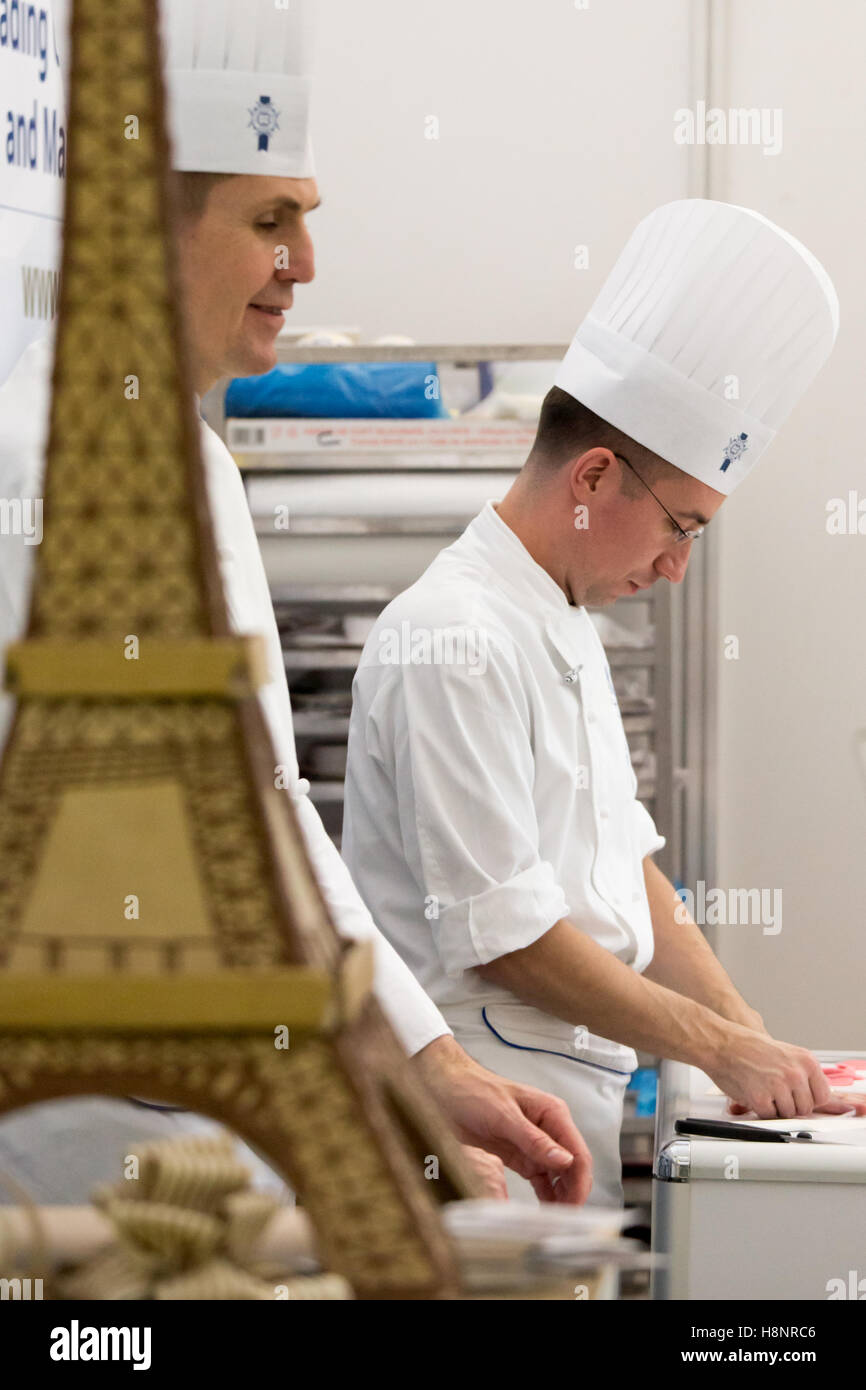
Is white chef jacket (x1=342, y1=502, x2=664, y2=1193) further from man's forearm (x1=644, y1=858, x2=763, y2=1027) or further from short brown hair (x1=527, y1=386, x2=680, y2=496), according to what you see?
man's forearm (x1=644, y1=858, x2=763, y2=1027)

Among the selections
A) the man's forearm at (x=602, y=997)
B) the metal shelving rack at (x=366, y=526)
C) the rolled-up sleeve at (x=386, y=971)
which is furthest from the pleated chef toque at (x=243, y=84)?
the metal shelving rack at (x=366, y=526)

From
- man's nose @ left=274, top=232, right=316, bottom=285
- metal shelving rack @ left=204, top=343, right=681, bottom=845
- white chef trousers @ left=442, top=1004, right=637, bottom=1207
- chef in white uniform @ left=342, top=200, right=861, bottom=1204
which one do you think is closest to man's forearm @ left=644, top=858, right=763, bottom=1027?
chef in white uniform @ left=342, top=200, right=861, bottom=1204

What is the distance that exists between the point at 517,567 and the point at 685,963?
0.66 metres

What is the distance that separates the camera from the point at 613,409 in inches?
77.2

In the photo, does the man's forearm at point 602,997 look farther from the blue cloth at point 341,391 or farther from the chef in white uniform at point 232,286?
the blue cloth at point 341,391

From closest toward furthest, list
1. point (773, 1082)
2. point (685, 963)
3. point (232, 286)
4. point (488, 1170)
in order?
point (488, 1170) → point (232, 286) → point (773, 1082) → point (685, 963)

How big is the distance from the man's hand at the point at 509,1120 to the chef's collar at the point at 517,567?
26.9 inches

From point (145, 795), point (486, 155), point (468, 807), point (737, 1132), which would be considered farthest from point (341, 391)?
point (145, 795)

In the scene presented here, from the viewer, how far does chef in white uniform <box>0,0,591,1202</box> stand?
44.4 inches

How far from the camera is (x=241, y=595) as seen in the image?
1.28 m

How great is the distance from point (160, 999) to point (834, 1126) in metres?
1.26

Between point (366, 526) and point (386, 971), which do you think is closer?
point (386, 971)

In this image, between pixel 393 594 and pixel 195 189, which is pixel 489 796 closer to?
pixel 195 189
